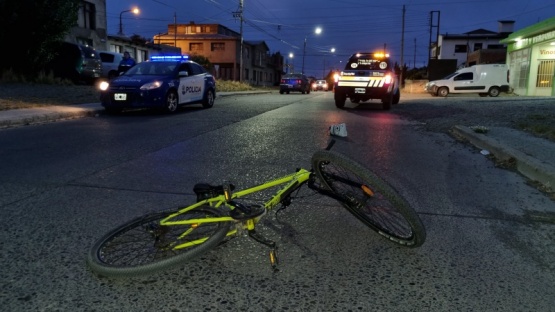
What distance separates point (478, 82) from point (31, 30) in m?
27.0

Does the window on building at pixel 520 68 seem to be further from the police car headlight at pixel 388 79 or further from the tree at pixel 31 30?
the tree at pixel 31 30

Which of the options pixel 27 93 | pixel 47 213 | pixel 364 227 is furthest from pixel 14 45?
pixel 364 227

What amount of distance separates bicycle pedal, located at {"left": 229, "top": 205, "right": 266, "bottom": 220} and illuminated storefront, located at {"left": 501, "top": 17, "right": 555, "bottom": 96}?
27770mm

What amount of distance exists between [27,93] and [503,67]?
27.9 metres

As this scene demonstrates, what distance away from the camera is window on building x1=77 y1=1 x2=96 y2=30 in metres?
32.5

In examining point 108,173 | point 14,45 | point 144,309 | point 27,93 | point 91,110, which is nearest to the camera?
point 144,309

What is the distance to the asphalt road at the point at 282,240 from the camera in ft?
8.04

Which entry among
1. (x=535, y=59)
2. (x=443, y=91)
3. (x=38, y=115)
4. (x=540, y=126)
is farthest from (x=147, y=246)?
(x=535, y=59)

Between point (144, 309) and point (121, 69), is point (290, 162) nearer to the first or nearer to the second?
point (144, 309)

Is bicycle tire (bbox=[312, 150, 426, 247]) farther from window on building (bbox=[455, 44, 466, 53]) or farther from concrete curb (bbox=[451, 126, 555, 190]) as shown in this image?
window on building (bbox=[455, 44, 466, 53])

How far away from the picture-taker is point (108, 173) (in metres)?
5.27

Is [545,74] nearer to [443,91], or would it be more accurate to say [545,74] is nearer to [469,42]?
[443,91]

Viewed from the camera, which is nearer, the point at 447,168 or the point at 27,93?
the point at 447,168

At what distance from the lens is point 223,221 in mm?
2734
